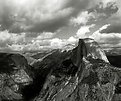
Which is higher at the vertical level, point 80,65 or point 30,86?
point 80,65

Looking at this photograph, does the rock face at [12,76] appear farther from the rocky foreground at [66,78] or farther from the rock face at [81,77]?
the rock face at [81,77]

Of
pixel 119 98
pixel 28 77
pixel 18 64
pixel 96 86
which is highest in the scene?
pixel 18 64

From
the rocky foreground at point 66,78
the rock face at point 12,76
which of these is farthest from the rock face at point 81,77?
the rock face at point 12,76

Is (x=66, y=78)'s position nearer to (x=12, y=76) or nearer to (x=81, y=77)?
(x=81, y=77)

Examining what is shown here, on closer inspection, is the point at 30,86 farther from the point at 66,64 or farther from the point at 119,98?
the point at 119,98

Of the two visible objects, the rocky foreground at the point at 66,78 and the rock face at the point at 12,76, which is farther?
the rock face at the point at 12,76

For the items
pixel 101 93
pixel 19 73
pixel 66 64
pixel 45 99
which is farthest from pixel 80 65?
pixel 19 73

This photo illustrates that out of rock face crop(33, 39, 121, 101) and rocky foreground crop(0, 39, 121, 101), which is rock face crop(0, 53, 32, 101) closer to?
rocky foreground crop(0, 39, 121, 101)
